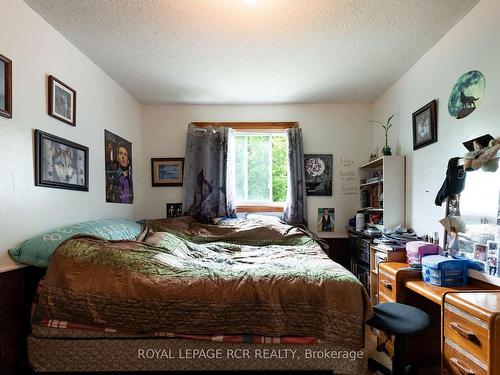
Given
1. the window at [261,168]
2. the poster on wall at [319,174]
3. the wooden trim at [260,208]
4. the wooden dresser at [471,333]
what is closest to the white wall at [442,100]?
the poster on wall at [319,174]

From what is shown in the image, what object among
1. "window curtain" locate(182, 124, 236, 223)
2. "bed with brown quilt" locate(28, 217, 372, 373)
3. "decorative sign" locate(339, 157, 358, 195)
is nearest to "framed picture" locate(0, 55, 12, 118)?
"bed with brown quilt" locate(28, 217, 372, 373)

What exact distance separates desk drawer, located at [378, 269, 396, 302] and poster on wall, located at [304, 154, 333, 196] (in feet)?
4.94

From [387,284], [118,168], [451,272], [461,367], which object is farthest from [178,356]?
[118,168]

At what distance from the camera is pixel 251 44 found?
233cm

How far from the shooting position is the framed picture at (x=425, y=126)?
2.33 m

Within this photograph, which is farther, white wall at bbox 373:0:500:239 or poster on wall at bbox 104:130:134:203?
poster on wall at bbox 104:130:134:203

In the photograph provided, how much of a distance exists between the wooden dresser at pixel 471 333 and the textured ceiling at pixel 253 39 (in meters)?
1.78

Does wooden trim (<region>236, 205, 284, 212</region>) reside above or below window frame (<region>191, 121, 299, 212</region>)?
below

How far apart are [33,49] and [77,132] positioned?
0.66 metres

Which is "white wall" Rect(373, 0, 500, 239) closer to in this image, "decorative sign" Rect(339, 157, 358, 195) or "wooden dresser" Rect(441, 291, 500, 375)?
"decorative sign" Rect(339, 157, 358, 195)

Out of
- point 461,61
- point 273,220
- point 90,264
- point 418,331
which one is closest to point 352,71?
point 461,61

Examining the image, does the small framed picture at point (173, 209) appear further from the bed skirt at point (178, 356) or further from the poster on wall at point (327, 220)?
the bed skirt at point (178, 356)

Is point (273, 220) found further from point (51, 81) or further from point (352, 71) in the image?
point (51, 81)

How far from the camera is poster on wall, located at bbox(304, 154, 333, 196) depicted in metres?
3.72
